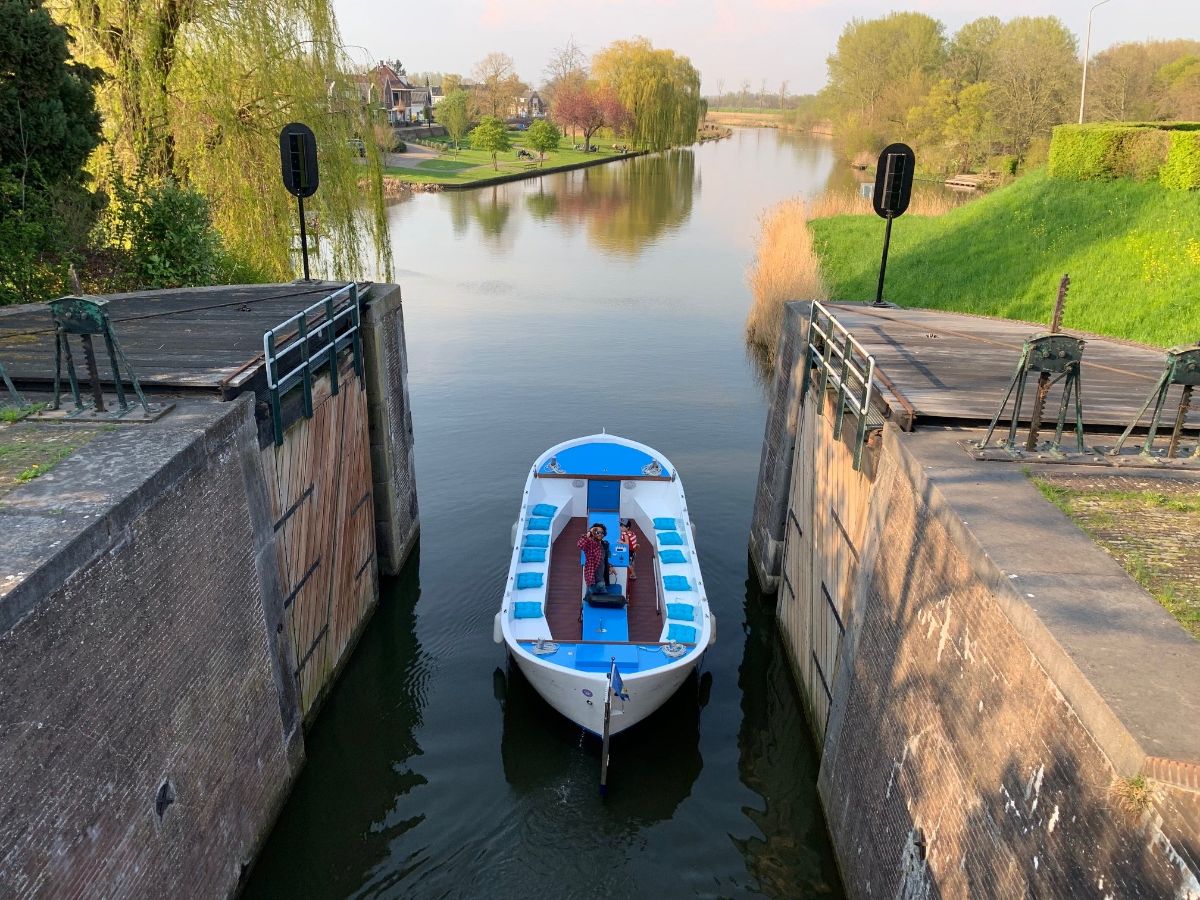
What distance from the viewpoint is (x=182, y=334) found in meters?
10.6

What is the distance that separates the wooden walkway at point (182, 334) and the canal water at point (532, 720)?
472 cm

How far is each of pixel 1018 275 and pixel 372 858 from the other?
2453 centimetres

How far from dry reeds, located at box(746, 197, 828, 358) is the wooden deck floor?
12.7 m

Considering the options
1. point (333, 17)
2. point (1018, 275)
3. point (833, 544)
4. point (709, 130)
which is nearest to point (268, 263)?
point (333, 17)

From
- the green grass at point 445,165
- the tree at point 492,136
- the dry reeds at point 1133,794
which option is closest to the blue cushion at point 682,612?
the dry reeds at point 1133,794

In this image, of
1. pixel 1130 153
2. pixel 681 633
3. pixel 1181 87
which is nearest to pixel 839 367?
pixel 681 633

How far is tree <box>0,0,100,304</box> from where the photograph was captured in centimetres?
1226

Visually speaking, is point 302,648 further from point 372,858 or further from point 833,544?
point 833,544

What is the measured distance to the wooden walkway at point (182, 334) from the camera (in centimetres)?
880

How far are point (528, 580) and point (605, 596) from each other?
3.58 ft

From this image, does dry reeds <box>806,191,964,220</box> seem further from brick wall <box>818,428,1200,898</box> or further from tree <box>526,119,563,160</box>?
tree <box>526,119,563,160</box>

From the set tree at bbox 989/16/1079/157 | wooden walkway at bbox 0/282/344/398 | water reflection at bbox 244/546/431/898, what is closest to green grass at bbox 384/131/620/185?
tree at bbox 989/16/1079/157

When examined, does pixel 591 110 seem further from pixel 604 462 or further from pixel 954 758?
pixel 954 758

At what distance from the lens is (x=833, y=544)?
33.5ft
